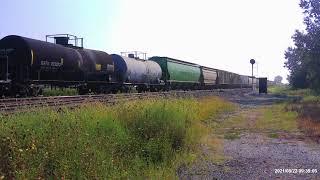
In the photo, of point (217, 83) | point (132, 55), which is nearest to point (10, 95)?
point (132, 55)

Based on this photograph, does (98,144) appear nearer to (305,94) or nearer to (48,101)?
(48,101)

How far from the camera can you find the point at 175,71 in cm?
4806

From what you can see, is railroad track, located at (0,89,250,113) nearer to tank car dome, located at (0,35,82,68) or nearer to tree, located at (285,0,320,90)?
tank car dome, located at (0,35,82,68)

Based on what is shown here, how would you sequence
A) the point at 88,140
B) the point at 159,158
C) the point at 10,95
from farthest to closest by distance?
the point at 10,95 < the point at 159,158 < the point at 88,140

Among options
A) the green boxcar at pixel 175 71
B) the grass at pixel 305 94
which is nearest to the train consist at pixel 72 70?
the green boxcar at pixel 175 71

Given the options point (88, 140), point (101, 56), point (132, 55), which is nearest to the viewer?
point (88, 140)

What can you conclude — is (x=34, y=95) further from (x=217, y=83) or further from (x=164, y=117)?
(x=217, y=83)

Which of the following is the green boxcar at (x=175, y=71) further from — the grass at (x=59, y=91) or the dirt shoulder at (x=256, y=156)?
the dirt shoulder at (x=256, y=156)

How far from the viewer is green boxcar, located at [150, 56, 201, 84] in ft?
153

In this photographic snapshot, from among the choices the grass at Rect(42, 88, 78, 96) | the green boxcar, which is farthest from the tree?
the grass at Rect(42, 88, 78, 96)

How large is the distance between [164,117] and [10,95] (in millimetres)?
12934

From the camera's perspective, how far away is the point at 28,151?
7.61 meters

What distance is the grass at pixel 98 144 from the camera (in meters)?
7.75

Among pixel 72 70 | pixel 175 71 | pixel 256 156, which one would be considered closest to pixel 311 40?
pixel 175 71
